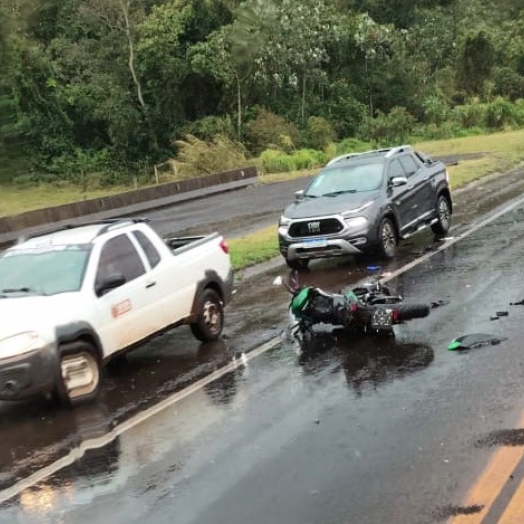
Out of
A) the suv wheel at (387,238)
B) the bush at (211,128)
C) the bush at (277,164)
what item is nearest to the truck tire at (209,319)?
the suv wheel at (387,238)

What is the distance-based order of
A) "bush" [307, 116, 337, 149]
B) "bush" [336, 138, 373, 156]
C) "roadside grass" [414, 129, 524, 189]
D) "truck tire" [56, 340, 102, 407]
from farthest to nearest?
1. "bush" [307, 116, 337, 149]
2. "bush" [336, 138, 373, 156]
3. "roadside grass" [414, 129, 524, 189]
4. "truck tire" [56, 340, 102, 407]

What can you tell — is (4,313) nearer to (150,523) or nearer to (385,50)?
(150,523)

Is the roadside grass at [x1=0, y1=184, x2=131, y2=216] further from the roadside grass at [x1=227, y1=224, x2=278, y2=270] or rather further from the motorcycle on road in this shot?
the motorcycle on road

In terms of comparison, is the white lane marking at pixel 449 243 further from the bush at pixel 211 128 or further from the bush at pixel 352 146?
the bush at pixel 211 128

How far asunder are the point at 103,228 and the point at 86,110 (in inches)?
1896

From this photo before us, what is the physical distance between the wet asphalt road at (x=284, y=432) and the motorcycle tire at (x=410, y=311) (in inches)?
6.9

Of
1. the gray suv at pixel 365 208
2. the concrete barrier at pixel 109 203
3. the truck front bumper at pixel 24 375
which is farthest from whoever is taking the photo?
the concrete barrier at pixel 109 203

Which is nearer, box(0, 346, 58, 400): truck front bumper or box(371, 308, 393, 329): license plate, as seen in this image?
box(0, 346, 58, 400): truck front bumper

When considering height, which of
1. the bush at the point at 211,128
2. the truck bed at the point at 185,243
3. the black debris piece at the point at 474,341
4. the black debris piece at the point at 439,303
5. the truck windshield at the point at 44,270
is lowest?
the black debris piece at the point at 439,303

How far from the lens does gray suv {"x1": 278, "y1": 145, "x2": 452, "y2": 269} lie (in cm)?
1438

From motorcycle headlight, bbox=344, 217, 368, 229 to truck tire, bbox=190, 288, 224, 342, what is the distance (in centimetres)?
424

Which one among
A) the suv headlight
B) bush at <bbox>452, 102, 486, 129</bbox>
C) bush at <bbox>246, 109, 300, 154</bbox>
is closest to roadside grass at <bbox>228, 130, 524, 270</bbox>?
the suv headlight

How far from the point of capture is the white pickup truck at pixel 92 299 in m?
7.85

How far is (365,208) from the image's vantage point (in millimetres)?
14516
